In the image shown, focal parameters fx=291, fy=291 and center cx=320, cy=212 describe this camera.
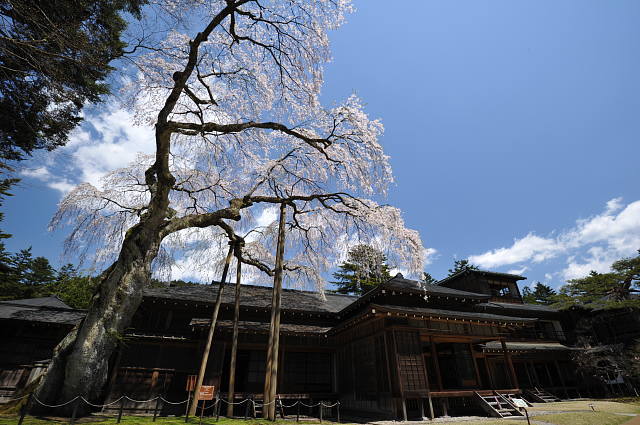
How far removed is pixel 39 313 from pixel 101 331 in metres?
10.6

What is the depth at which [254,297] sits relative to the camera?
672 inches

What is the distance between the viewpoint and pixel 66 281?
106 feet

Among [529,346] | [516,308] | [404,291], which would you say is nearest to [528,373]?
[529,346]

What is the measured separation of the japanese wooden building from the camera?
11.8 meters

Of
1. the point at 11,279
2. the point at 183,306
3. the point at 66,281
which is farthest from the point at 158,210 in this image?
the point at 66,281

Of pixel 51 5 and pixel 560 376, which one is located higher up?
pixel 51 5

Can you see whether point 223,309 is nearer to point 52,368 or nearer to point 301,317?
point 301,317

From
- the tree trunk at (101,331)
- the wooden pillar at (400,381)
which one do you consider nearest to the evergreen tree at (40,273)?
the tree trunk at (101,331)

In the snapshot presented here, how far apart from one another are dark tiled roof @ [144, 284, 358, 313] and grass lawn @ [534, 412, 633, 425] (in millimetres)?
10053

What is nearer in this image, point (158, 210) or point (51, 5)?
point (51, 5)

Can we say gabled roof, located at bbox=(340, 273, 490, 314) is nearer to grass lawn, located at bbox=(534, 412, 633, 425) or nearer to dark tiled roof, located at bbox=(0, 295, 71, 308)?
grass lawn, located at bbox=(534, 412, 633, 425)

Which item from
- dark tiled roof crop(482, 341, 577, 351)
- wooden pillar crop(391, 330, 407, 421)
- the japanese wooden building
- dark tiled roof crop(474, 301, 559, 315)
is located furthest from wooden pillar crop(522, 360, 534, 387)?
wooden pillar crop(391, 330, 407, 421)

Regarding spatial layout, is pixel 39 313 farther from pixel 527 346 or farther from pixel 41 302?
pixel 527 346

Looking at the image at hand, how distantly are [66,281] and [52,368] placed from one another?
32.1 meters
